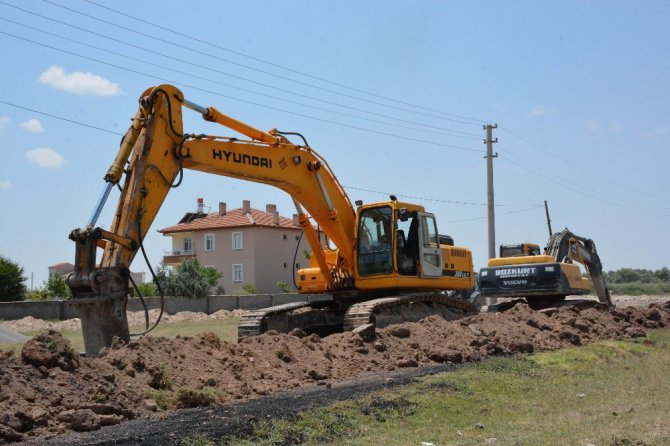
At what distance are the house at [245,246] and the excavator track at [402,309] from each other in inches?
1734

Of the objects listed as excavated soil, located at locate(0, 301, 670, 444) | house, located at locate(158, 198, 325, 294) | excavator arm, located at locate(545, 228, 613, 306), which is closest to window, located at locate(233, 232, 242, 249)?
house, located at locate(158, 198, 325, 294)

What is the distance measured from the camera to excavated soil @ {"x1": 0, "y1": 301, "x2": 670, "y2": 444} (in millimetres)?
8919

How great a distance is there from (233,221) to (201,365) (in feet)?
186

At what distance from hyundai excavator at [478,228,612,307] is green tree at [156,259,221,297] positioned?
30.4 meters

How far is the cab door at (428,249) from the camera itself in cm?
1758

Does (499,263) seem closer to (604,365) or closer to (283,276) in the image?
(604,365)

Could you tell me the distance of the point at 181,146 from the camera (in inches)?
528

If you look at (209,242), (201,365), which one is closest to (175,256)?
(209,242)

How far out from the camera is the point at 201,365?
11492mm

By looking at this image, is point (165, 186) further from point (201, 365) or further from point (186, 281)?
point (186, 281)

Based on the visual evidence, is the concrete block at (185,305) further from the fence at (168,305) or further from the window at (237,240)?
the window at (237,240)

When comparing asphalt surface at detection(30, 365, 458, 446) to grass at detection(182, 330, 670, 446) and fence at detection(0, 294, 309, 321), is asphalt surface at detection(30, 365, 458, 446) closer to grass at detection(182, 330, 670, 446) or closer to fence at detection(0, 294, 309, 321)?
grass at detection(182, 330, 670, 446)

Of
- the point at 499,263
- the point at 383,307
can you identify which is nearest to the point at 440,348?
the point at 383,307

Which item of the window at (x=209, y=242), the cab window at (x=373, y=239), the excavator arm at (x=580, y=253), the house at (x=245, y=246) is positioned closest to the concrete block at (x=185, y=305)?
the excavator arm at (x=580, y=253)
